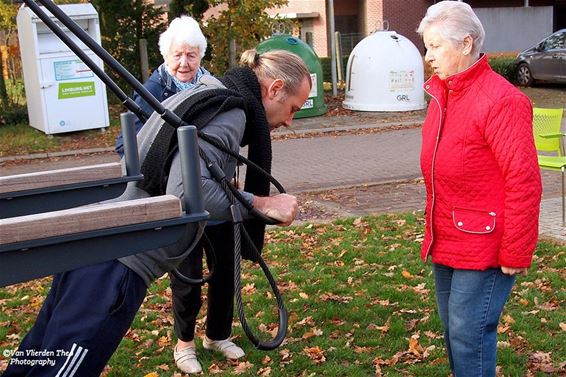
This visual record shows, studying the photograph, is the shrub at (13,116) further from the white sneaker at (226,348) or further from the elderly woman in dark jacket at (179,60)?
the white sneaker at (226,348)

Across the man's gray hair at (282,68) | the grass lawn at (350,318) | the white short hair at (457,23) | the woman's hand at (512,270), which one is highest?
the white short hair at (457,23)

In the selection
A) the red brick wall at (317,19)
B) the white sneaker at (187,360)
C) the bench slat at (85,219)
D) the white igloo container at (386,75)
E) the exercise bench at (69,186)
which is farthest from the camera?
the red brick wall at (317,19)

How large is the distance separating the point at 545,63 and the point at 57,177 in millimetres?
20127

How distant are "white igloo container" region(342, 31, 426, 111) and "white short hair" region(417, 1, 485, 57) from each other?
1351 centimetres

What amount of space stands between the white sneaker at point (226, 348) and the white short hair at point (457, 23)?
2317 mm

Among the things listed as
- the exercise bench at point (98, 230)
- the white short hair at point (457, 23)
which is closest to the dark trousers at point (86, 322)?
the exercise bench at point (98, 230)

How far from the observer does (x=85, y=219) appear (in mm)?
2051

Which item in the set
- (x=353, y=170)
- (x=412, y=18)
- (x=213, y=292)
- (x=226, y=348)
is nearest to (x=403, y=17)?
(x=412, y=18)

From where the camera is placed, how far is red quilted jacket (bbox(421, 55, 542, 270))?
303 cm

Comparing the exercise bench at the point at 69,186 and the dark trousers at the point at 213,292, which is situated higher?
the exercise bench at the point at 69,186

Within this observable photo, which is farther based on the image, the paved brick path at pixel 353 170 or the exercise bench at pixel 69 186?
the paved brick path at pixel 353 170

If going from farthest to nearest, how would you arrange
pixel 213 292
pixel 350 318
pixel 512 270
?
pixel 350 318, pixel 213 292, pixel 512 270

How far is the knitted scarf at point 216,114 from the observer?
2.84 meters

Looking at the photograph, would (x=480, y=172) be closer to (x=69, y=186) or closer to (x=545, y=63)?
(x=69, y=186)
